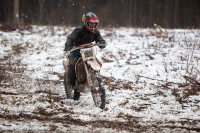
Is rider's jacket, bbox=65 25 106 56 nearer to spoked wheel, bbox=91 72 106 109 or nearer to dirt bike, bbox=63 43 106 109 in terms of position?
dirt bike, bbox=63 43 106 109

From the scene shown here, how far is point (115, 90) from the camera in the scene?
6.16 m

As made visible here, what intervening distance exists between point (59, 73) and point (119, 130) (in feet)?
15.2

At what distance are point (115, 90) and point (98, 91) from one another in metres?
1.63

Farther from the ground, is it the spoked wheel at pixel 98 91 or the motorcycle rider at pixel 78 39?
the motorcycle rider at pixel 78 39

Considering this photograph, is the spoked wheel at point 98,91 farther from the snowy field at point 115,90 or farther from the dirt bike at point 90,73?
the snowy field at point 115,90

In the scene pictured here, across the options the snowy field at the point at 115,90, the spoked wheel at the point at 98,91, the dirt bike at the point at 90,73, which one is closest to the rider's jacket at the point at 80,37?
the dirt bike at the point at 90,73

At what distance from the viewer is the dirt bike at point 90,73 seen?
4.61 m

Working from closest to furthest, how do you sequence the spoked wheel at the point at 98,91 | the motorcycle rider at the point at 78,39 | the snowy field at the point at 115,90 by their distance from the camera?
the snowy field at the point at 115,90 → the spoked wheel at the point at 98,91 → the motorcycle rider at the point at 78,39

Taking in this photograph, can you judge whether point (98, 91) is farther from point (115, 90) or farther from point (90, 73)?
point (115, 90)

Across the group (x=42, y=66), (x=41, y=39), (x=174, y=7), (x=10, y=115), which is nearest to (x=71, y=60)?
(x=10, y=115)

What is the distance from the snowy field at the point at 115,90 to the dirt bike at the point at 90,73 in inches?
13.6

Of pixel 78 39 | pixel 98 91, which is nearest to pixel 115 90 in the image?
pixel 98 91

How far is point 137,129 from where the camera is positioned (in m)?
3.72

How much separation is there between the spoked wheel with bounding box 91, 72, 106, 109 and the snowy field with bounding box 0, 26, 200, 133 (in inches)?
8.1
